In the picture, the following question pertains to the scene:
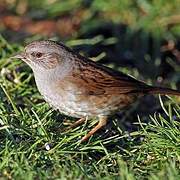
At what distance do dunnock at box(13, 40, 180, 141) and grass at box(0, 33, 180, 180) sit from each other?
184 millimetres

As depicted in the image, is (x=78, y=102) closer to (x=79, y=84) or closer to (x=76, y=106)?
Result: (x=76, y=106)

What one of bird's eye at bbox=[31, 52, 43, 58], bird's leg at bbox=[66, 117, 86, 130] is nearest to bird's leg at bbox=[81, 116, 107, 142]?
bird's leg at bbox=[66, 117, 86, 130]

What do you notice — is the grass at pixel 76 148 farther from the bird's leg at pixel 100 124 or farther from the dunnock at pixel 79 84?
the dunnock at pixel 79 84

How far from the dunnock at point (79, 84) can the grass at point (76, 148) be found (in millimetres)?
184

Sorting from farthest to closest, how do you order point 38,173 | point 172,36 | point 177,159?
point 172,36 < point 177,159 < point 38,173

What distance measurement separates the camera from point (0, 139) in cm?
582

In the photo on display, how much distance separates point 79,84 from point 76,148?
71 centimetres

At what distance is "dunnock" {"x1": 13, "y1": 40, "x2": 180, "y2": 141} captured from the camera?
612 centimetres

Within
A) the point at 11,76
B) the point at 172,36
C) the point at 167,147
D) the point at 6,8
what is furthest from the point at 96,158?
the point at 6,8

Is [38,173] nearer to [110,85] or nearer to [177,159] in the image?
[177,159]

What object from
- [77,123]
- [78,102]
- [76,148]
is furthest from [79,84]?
[76,148]

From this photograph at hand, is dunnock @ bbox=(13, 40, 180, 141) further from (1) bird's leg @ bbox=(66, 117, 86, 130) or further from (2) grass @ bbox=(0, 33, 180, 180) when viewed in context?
(2) grass @ bbox=(0, 33, 180, 180)

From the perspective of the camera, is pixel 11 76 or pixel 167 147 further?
pixel 11 76

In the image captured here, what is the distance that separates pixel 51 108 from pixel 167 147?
1.24 meters
